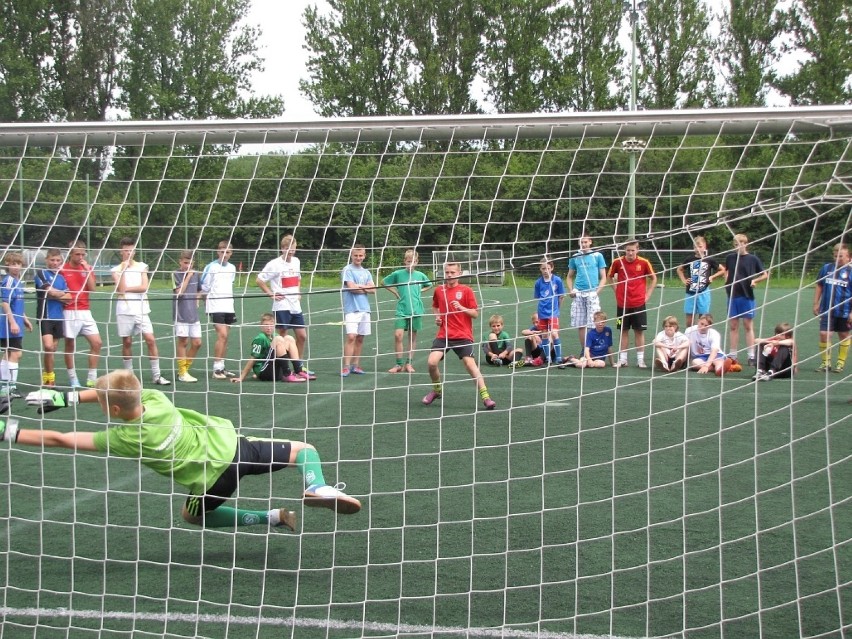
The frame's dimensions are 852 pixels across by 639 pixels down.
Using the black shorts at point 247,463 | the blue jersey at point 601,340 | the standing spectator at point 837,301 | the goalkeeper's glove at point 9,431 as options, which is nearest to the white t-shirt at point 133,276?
the goalkeeper's glove at point 9,431

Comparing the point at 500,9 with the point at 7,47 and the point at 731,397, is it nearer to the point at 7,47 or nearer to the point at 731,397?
the point at 7,47

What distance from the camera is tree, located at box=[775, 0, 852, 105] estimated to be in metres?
35.3

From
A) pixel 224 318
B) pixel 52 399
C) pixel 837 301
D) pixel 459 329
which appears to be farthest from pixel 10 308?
pixel 837 301

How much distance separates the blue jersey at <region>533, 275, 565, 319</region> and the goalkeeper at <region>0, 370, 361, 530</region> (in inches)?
68.1

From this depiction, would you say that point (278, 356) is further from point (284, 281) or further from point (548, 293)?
point (548, 293)

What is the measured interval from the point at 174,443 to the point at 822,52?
1532 inches

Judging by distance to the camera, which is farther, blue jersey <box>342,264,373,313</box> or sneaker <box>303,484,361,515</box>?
blue jersey <box>342,264,373,313</box>

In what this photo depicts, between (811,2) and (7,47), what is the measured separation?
34043 millimetres

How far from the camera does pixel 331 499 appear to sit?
4270 mm

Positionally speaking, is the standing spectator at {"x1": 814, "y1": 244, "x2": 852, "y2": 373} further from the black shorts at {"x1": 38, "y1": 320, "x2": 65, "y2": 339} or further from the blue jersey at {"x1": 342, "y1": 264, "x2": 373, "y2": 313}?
the black shorts at {"x1": 38, "y1": 320, "x2": 65, "y2": 339}

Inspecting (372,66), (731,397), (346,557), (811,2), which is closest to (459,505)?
(346,557)

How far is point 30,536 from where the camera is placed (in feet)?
17.1

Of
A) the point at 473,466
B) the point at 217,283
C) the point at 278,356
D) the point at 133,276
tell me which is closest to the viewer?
the point at 473,466

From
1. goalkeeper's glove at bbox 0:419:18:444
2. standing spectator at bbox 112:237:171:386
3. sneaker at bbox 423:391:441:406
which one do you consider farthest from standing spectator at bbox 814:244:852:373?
goalkeeper's glove at bbox 0:419:18:444
